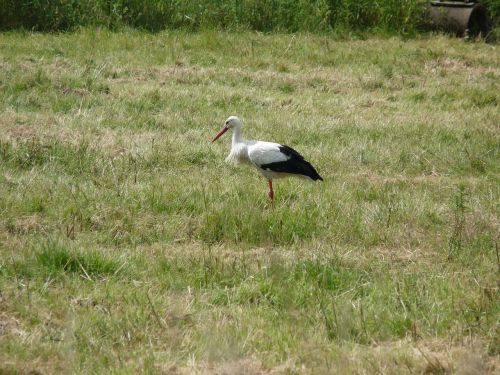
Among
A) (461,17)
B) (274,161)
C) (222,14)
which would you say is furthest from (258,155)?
(461,17)

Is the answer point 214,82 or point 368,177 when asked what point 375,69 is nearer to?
point 214,82

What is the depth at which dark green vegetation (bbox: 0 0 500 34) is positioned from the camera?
13594mm

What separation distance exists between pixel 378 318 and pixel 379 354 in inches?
17.5

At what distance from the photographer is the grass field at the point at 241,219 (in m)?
4.56

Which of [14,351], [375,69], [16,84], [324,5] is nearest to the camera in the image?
[14,351]

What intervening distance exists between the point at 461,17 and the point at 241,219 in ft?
30.1

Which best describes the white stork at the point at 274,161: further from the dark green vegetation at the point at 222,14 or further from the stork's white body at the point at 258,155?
the dark green vegetation at the point at 222,14

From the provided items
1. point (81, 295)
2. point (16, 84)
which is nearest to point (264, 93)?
point (16, 84)

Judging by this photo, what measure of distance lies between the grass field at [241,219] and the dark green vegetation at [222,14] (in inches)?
64.6

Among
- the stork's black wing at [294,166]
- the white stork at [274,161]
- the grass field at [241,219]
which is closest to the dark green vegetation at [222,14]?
the grass field at [241,219]

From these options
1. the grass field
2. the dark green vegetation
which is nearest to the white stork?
the grass field

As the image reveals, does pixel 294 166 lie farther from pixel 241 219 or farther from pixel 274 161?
pixel 241 219

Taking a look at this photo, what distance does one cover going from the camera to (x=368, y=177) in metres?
7.92

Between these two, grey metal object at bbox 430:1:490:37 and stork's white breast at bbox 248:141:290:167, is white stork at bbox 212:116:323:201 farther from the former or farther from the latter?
grey metal object at bbox 430:1:490:37
